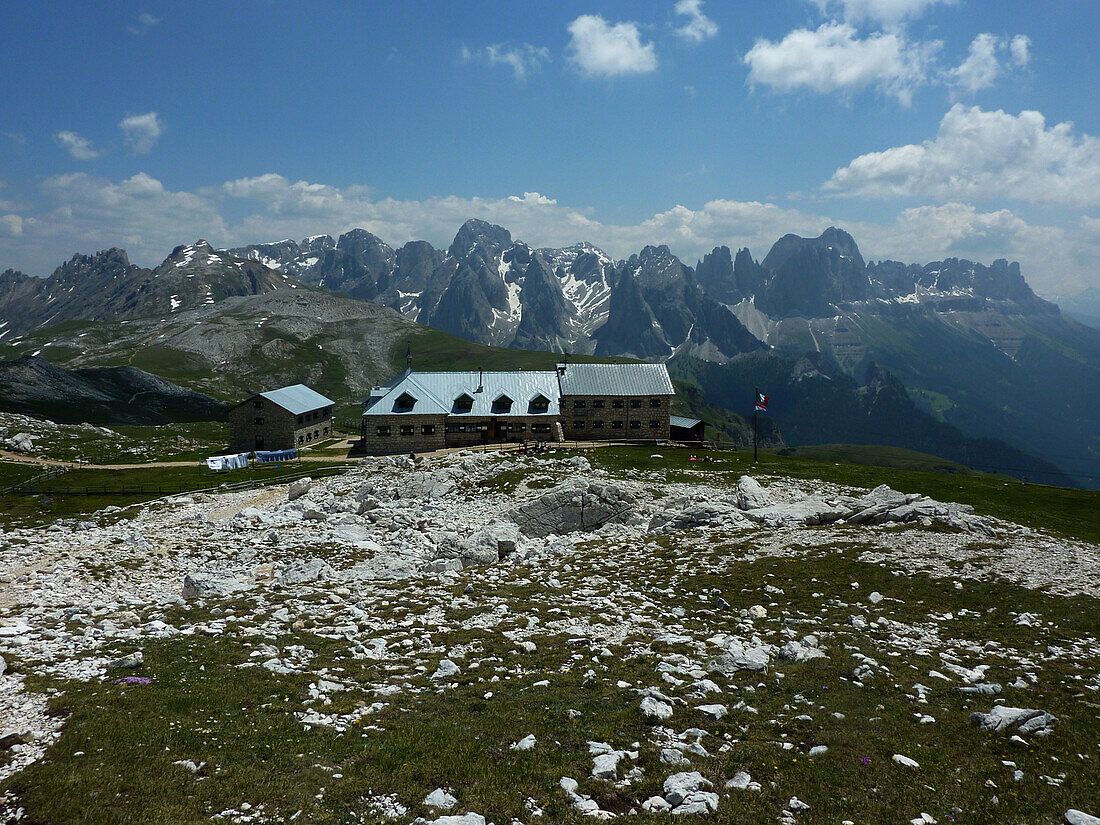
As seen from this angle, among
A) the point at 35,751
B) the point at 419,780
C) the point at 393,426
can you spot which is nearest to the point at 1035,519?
the point at 419,780

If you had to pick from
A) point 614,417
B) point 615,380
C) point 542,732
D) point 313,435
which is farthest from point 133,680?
point 313,435

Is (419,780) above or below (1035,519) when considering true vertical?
above

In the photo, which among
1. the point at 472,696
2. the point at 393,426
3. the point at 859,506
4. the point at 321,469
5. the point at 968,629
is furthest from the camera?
the point at 393,426

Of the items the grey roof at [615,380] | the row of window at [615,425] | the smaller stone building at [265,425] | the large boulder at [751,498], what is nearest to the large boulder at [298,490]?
the smaller stone building at [265,425]

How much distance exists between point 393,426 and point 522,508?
38.2 m

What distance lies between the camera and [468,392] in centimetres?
8231

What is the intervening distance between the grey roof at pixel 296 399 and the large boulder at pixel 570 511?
59030 mm

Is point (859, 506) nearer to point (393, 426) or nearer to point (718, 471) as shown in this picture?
point (718, 471)

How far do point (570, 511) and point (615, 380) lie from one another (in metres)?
43.9

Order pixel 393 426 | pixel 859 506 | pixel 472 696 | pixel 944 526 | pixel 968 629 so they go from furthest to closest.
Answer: pixel 393 426 < pixel 859 506 < pixel 944 526 < pixel 968 629 < pixel 472 696

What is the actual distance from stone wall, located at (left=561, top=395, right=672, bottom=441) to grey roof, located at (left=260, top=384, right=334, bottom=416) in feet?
146

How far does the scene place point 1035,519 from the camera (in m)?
42.5

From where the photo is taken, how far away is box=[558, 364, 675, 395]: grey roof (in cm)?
8412

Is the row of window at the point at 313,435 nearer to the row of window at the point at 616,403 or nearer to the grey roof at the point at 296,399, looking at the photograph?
the grey roof at the point at 296,399
